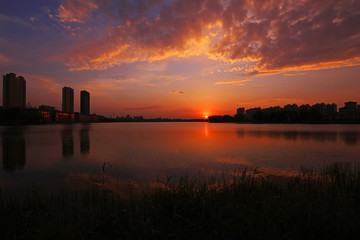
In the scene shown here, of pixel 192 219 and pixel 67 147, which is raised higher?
pixel 192 219

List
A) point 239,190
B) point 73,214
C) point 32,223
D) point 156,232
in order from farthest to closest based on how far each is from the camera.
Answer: point 239,190, point 73,214, point 32,223, point 156,232

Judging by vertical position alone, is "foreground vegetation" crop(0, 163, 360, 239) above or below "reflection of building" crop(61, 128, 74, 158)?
above

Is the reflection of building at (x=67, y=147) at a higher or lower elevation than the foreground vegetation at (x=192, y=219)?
lower

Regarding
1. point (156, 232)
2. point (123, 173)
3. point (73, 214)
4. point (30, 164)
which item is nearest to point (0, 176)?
point (30, 164)

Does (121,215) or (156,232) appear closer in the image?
(156,232)

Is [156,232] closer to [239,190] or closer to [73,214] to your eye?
[73,214]

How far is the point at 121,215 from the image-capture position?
688 centimetres

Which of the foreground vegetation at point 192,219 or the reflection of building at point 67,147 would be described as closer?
the foreground vegetation at point 192,219

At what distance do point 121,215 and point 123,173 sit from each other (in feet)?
26.5

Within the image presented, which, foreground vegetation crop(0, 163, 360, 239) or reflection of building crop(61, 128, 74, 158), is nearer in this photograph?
foreground vegetation crop(0, 163, 360, 239)

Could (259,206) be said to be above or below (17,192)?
above

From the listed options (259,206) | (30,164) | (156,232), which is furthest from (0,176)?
(259,206)

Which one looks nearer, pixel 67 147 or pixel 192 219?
pixel 192 219

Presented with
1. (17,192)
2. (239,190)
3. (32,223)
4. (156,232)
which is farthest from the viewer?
(17,192)
